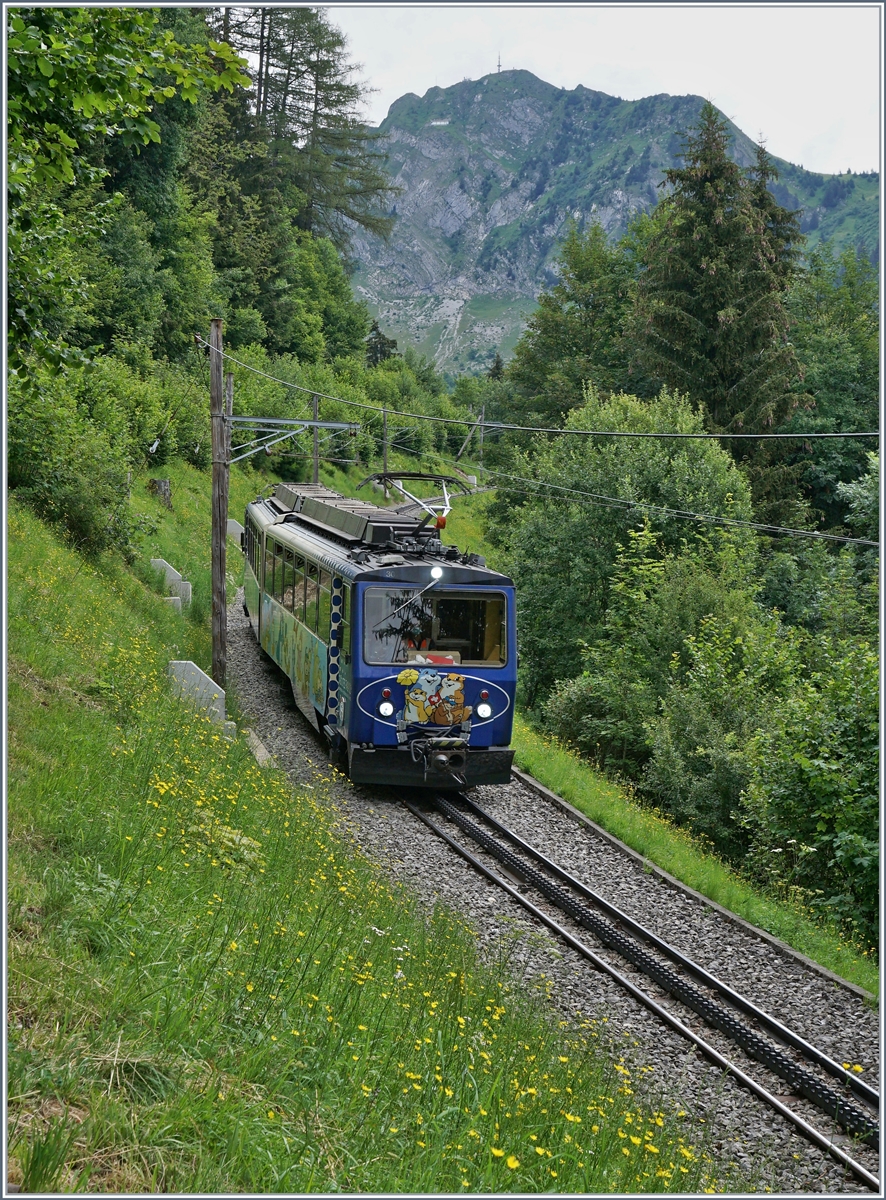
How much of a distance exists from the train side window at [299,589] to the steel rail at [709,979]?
16.7 feet

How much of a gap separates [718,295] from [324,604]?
85.1 ft

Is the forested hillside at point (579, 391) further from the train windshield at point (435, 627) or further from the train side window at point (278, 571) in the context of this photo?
the train windshield at point (435, 627)

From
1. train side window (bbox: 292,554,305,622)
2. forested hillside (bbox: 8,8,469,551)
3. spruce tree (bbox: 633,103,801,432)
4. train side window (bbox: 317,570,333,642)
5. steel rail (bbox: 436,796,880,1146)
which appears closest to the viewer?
forested hillside (bbox: 8,8,469,551)

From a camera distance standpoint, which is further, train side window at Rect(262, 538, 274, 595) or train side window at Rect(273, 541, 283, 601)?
train side window at Rect(262, 538, 274, 595)

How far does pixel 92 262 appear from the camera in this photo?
3225cm

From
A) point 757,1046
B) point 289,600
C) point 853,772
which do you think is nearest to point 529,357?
point 289,600

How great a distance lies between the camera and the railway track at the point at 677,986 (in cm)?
715

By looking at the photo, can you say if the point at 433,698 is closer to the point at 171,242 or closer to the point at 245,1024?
the point at 245,1024

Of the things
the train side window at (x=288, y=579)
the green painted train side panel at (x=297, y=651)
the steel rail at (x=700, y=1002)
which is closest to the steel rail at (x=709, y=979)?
the steel rail at (x=700, y=1002)

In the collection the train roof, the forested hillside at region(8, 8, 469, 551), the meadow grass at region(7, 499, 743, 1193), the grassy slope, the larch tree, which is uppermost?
the larch tree

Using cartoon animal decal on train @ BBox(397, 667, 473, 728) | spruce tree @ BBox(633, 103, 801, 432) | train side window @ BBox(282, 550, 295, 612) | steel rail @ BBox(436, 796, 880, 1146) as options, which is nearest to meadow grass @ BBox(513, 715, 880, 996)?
steel rail @ BBox(436, 796, 880, 1146)

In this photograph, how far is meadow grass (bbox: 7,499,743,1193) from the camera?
366cm

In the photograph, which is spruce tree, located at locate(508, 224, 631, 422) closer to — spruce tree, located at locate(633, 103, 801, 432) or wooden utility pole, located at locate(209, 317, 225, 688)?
spruce tree, located at locate(633, 103, 801, 432)

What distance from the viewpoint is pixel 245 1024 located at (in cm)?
472
